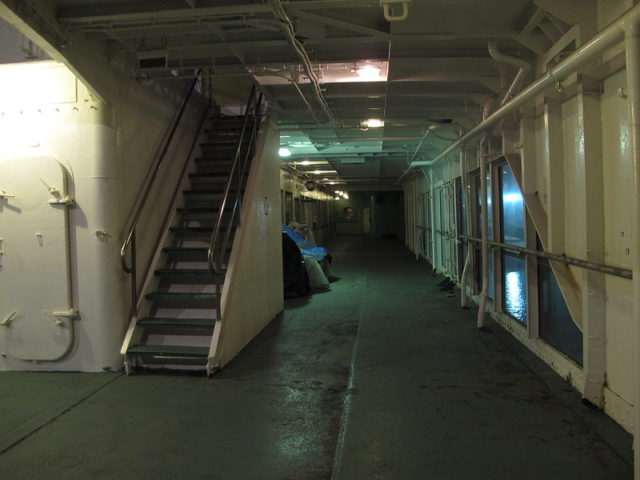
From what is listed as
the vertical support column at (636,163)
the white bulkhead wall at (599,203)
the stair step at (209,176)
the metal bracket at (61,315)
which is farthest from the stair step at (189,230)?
the vertical support column at (636,163)

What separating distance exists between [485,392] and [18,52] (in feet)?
18.1

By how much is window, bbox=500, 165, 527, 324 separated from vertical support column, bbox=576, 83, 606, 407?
168 centimetres

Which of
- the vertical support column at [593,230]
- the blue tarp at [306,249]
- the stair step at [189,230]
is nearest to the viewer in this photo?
the vertical support column at [593,230]

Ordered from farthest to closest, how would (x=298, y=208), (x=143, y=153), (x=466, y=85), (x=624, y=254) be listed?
(x=298, y=208)
(x=466, y=85)
(x=143, y=153)
(x=624, y=254)

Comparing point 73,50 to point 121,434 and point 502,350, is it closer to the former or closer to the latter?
point 121,434

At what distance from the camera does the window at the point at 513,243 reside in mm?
5277

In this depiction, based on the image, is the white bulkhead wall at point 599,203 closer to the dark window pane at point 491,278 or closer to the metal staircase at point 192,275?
the dark window pane at point 491,278

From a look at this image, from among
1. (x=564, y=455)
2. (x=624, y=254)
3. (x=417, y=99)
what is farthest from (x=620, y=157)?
(x=417, y=99)

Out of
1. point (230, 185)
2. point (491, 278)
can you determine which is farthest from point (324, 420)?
point (491, 278)

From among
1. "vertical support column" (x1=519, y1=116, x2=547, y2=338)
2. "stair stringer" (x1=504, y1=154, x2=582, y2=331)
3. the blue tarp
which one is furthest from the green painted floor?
the blue tarp

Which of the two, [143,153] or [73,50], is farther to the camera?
[143,153]

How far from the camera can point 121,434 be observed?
10.7 ft

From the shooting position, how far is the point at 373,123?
25.6ft

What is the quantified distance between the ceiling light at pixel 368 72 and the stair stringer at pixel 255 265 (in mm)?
1664
